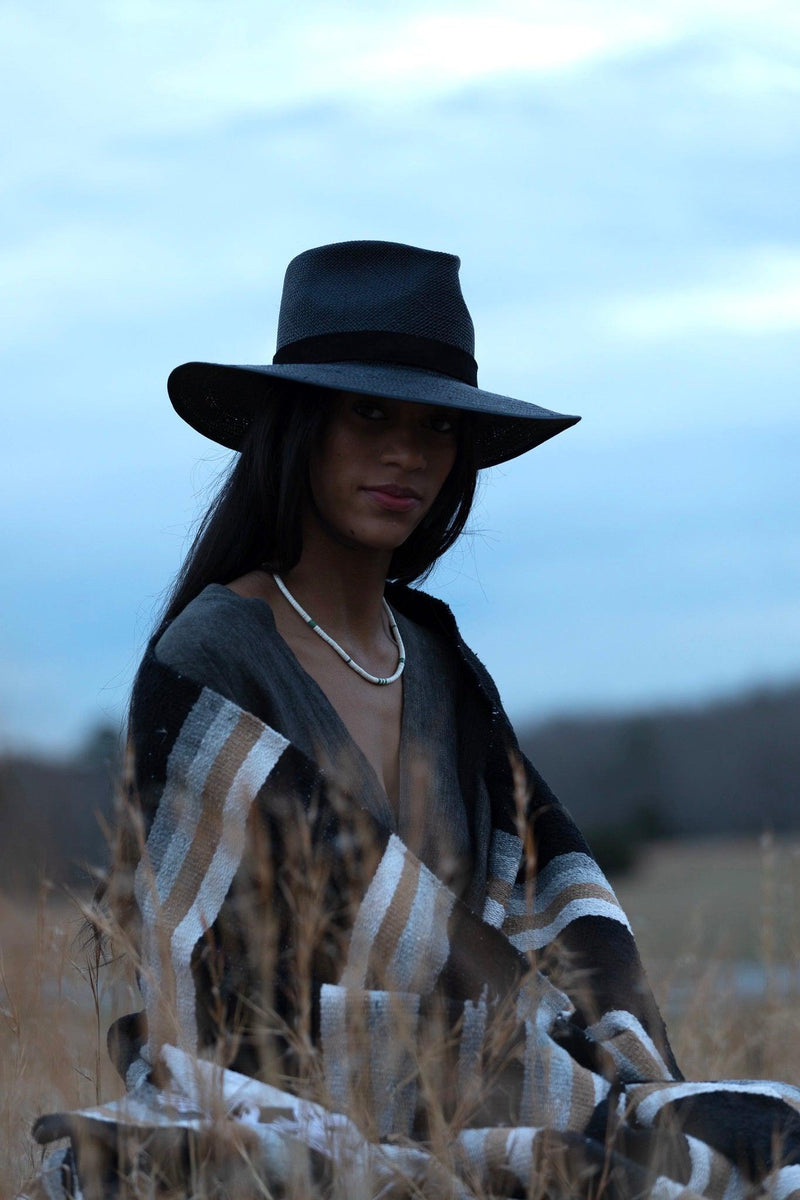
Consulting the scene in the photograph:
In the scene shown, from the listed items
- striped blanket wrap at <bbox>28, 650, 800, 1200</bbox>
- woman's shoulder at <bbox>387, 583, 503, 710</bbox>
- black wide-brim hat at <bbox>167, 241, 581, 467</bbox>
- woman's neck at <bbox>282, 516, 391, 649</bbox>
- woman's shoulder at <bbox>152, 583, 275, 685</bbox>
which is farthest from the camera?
woman's shoulder at <bbox>387, 583, 503, 710</bbox>

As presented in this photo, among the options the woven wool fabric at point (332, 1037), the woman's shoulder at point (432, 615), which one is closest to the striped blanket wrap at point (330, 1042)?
the woven wool fabric at point (332, 1037)

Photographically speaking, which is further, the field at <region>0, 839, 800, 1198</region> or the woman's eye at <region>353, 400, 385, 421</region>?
the woman's eye at <region>353, 400, 385, 421</region>

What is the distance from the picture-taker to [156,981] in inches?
77.9

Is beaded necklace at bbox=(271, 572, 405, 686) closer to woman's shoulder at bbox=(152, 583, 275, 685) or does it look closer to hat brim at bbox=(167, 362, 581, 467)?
woman's shoulder at bbox=(152, 583, 275, 685)

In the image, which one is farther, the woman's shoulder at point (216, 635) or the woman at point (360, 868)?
the woman's shoulder at point (216, 635)

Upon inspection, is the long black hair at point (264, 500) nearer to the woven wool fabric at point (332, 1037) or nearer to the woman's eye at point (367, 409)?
the woman's eye at point (367, 409)

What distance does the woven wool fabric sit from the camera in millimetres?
1853

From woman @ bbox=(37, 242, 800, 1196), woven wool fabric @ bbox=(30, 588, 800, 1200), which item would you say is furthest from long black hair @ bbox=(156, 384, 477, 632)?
woven wool fabric @ bbox=(30, 588, 800, 1200)

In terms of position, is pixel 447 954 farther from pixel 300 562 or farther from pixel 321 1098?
pixel 300 562

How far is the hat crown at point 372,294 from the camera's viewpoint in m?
2.62

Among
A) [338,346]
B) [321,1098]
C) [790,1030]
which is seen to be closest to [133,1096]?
[321,1098]

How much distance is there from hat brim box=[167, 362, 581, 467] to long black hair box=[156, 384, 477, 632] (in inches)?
2.2

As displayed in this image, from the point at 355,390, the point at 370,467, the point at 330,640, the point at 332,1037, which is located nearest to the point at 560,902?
the point at 330,640

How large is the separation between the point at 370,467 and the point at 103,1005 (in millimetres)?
999
